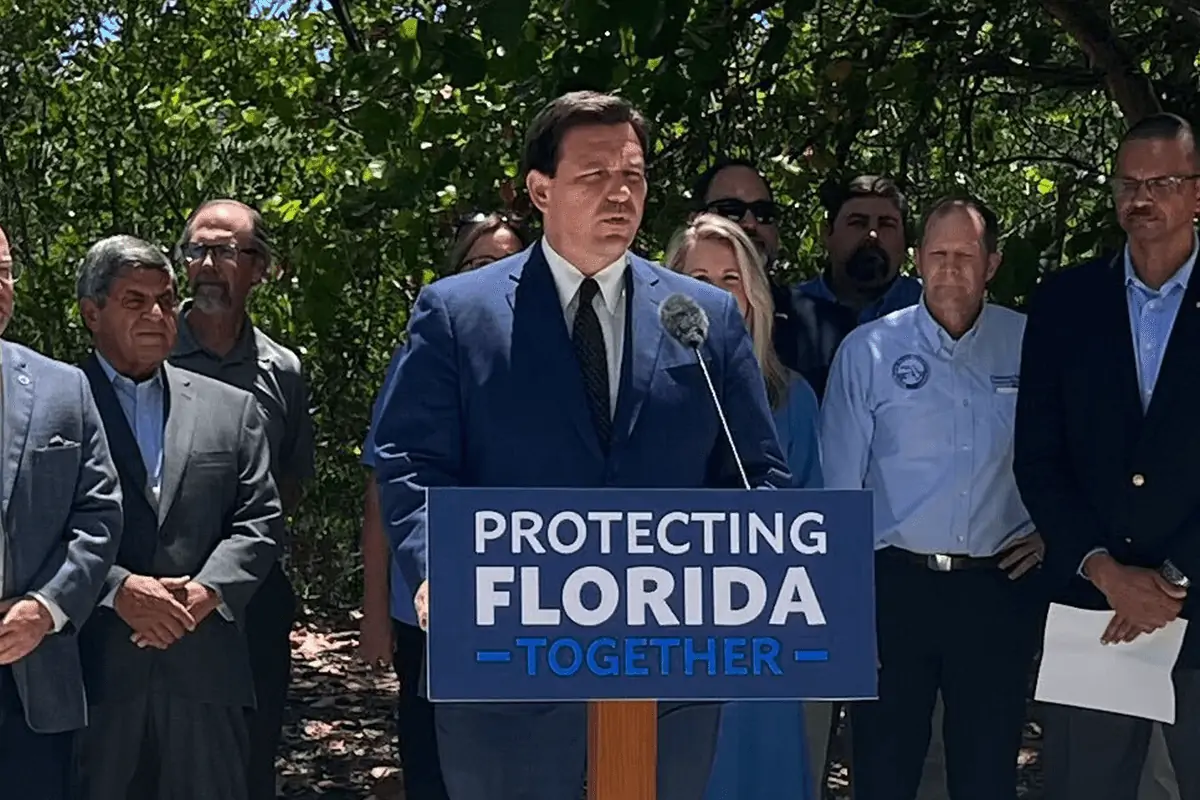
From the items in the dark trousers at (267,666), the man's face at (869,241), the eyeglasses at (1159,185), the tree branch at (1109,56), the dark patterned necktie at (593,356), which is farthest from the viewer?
the tree branch at (1109,56)

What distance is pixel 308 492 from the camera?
8180mm

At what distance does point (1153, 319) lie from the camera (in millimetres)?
4062

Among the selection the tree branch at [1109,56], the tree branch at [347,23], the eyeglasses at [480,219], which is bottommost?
the eyeglasses at [480,219]

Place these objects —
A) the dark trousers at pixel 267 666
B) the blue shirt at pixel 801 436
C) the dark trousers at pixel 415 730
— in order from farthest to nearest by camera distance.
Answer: the dark trousers at pixel 267 666, the dark trousers at pixel 415 730, the blue shirt at pixel 801 436

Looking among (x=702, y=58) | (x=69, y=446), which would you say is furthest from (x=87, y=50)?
(x=69, y=446)

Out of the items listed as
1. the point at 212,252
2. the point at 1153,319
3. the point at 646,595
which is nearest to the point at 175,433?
the point at 212,252

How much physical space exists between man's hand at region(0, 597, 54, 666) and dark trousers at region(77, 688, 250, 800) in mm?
487

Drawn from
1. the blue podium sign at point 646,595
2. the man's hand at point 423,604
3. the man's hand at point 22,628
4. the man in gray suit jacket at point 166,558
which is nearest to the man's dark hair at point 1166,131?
the blue podium sign at point 646,595

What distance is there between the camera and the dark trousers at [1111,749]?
395cm

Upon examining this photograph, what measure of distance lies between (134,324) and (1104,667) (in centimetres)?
248

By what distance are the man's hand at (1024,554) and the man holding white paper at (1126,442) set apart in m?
0.16

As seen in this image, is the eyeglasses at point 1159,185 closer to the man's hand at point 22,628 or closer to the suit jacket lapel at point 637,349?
the suit jacket lapel at point 637,349

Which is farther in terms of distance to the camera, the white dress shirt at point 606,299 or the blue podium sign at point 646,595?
the white dress shirt at point 606,299

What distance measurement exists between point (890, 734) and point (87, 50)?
217 inches
